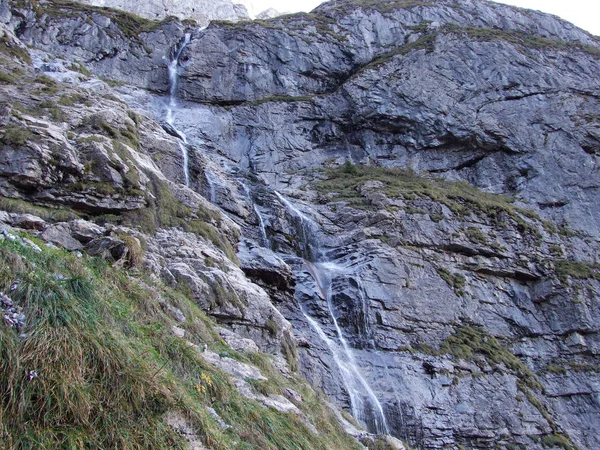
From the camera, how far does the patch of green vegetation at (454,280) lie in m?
21.4

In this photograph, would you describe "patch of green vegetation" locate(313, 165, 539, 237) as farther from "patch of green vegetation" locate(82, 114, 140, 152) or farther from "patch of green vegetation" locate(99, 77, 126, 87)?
"patch of green vegetation" locate(99, 77, 126, 87)

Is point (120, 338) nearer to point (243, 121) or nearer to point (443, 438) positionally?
point (443, 438)

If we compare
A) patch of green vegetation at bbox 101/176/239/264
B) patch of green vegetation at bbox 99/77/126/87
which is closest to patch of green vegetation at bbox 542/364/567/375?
patch of green vegetation at bbox 101/176/239/264

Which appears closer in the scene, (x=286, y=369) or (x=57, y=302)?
(x=57, y=302)

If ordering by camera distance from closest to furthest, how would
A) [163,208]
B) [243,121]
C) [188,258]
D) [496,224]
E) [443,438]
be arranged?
[188,258], [163,208], [443,438], [496,224], [243,121]

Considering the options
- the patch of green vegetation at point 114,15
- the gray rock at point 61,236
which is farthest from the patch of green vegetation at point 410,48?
the gray rock at point 61,236

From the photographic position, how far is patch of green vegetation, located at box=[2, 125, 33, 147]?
10.6 m

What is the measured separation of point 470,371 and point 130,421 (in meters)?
16.4

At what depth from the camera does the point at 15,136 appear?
1071 cm

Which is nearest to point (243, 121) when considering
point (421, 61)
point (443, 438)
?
point (421, 61)

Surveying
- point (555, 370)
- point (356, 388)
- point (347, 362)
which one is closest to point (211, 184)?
point (347, 362)

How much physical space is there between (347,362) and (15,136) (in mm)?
11772

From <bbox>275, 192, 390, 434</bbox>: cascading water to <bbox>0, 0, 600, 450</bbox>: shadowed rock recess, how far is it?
10 centimetres

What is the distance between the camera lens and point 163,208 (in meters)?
12.4
